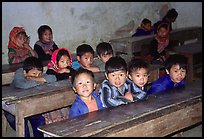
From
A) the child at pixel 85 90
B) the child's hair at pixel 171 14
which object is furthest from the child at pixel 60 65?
the child's hair at pixel 171 14

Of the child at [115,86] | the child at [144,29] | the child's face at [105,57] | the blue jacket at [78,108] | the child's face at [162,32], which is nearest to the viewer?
the blue jacket at [78,108]

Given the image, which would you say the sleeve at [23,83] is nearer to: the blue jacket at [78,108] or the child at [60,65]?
the child at [60,65]

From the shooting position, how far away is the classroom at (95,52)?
2.62m

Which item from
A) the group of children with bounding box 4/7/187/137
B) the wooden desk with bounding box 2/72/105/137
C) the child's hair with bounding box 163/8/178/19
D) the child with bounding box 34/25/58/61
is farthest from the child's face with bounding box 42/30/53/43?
the child's hair with bounding box 163/8/178/19

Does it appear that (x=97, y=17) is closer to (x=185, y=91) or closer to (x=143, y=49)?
(x=143, y=49)

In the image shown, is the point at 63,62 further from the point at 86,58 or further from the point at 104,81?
the point at 104,81

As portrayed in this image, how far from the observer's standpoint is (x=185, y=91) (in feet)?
10.8

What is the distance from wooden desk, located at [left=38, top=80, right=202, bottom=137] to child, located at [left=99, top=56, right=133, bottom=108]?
12.7 inches

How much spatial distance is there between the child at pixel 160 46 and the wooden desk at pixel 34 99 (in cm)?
256

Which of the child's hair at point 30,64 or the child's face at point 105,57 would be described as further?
the child's face at point 105,57

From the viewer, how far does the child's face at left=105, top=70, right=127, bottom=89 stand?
3408 millimetres

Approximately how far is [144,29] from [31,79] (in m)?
3.72

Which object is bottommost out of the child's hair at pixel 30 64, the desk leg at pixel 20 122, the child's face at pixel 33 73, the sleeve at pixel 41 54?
the desk leg at pixel 20 122

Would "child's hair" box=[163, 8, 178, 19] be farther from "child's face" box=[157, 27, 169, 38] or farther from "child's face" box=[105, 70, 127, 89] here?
"child's face" box=[105, 70, 127, 89]
